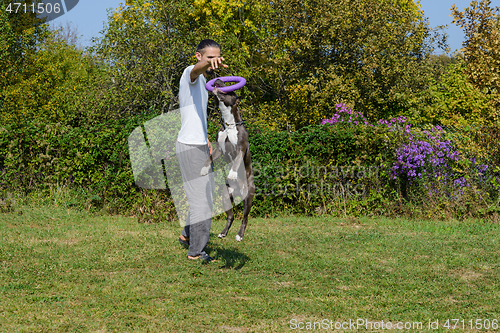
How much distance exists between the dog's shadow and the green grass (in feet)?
0.06

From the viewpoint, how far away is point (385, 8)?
59.9ft

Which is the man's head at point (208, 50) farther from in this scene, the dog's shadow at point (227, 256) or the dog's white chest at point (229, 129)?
the dog's shadow at point (227, 256)

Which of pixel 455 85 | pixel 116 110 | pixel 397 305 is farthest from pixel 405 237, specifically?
pixel 455 85

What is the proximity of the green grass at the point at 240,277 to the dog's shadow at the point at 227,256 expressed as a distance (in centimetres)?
2

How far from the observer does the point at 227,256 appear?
19.9 ft

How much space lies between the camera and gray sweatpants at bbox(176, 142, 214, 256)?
17.3 ft

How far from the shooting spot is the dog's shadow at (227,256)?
5719 millimetres

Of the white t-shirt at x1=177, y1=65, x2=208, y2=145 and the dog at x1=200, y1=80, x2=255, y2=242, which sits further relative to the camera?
the dog at x1=200, y1=80, x2=255, y2=242

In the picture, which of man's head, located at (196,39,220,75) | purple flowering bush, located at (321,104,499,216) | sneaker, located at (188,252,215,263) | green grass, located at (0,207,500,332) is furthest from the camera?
purple flowering bush, located at (321,104,499,216)

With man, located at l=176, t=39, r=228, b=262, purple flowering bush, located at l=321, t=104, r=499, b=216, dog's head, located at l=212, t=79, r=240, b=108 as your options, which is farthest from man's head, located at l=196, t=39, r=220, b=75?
purple flowering bush, located at l=321, t=104, r=499, b=216

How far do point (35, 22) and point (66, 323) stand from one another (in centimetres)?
2098

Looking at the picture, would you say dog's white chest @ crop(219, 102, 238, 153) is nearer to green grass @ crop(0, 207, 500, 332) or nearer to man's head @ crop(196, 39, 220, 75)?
man's head @ crop(196, 39, 220, 75)

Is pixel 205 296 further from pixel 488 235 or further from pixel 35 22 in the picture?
pixel 35 22

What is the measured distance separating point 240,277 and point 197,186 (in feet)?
3.71
